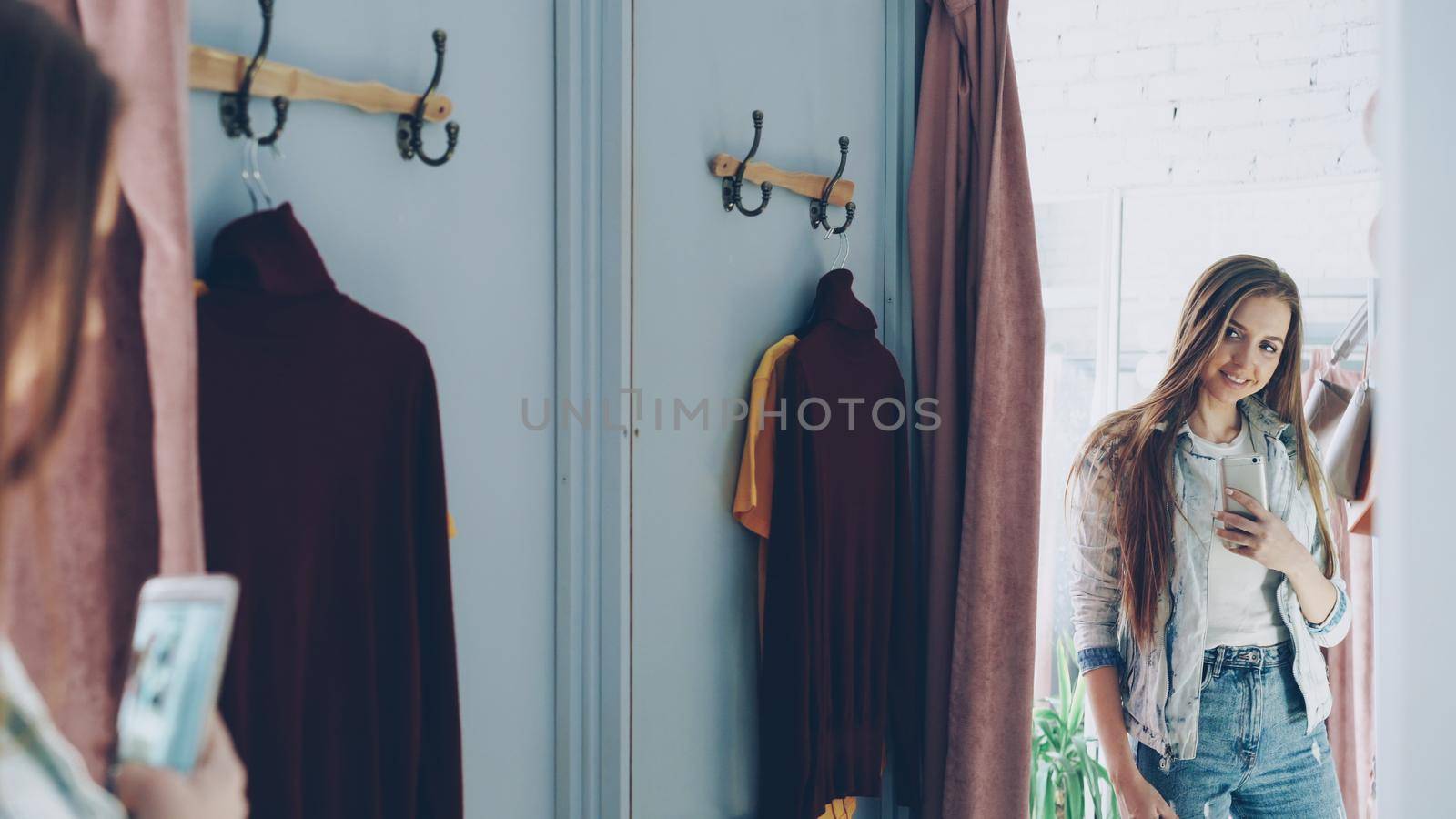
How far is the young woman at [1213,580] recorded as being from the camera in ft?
4.95

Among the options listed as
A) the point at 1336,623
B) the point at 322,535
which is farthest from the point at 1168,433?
the point at 322,535

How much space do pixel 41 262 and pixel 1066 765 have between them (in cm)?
191

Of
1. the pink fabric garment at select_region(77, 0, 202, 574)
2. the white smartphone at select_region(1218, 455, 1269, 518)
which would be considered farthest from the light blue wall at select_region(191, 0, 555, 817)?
the white smartphone at select_region(1218, 455, 1269, 518)

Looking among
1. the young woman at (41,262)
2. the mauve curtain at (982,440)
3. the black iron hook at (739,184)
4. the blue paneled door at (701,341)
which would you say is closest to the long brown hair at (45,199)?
the young woman at (41,262)

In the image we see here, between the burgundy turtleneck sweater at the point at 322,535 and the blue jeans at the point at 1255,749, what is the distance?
46.7 inches

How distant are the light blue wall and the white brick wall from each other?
1.22 meters

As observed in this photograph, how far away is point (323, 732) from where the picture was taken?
0.86 metres

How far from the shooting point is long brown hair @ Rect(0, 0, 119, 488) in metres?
0.45

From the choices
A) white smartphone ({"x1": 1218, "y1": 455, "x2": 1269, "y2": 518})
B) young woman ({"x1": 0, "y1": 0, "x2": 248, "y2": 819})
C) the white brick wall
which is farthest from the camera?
the white brick wall

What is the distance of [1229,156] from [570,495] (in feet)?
4.74

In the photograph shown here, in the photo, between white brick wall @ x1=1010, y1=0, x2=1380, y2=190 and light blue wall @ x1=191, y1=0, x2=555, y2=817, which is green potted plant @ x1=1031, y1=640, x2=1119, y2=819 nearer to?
white brick wall @ x1=1010, y1=0, x2=1380, y2=190

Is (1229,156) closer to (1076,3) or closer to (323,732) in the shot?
(1076,3)

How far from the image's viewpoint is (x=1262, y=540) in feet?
5.10

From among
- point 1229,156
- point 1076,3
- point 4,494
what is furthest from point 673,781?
point 1076,3
